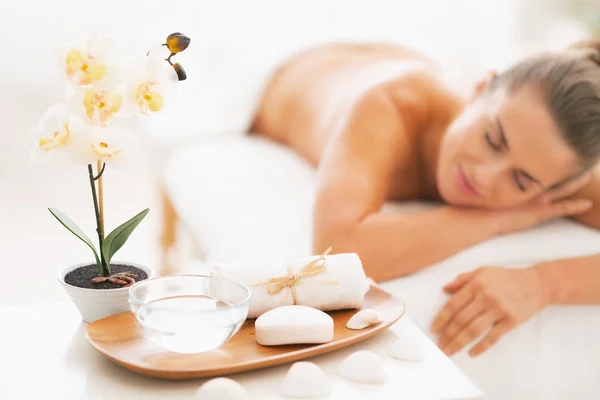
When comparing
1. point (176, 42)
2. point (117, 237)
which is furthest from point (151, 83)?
point (117, 237)

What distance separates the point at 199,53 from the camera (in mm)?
2420

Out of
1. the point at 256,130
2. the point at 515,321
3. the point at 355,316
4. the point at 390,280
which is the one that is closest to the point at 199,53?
the point at 256,130

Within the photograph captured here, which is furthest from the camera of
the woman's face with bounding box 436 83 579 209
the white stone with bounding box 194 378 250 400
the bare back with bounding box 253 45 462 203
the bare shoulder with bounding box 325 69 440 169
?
the bare back with bounding box 253 45 462 203

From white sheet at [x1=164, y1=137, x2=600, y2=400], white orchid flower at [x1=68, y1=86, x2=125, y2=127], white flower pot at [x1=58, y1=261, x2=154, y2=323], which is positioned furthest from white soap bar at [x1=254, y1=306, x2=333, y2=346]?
white sheet at [x1=164, y1=137, x2=600, y2=400]

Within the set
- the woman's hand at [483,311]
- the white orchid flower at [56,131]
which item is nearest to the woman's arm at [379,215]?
Result: the woman's hand at [483,311]

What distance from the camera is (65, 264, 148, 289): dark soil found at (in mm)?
862

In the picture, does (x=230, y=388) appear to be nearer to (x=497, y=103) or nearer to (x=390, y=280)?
(x=390, y=280)

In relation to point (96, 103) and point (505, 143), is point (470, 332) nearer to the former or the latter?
point (505, 143)

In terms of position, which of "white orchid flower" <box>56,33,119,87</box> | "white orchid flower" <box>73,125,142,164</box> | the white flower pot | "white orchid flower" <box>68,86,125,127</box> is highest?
"white orchid flower" <box>56,33,119,87</box>

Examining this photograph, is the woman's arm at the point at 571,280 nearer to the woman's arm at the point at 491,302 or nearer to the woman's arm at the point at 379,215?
the woman's arm at the point at 491,302

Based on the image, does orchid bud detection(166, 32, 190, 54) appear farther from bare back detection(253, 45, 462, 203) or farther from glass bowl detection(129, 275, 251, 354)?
bare back detection(253, 45, 462, 203)

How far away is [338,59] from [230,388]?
180 cm

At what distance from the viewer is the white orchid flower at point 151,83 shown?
0.81m

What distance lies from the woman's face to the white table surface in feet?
1.96
